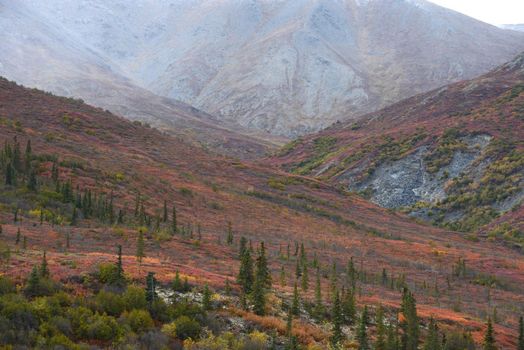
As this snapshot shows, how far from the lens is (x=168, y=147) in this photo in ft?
217

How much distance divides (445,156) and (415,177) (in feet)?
15.6

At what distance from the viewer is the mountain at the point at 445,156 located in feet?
190

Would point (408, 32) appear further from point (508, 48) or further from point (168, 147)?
point (168, 147)

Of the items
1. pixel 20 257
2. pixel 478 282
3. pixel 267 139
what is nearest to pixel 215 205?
pixel 478 282

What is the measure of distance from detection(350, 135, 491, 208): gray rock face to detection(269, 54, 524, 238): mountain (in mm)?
119

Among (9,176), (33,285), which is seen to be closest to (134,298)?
(33,285)

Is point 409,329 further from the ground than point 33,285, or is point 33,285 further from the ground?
point 33,285

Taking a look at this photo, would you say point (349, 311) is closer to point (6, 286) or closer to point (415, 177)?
point (6, 286)

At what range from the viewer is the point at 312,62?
164 meters

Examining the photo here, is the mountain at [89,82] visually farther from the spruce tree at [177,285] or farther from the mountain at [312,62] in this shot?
the spruce tree at [177,285]

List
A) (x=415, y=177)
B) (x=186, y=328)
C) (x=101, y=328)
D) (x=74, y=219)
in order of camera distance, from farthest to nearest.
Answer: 1. (x=415, y=177)
2. (x=74, y=219)
3. (x=186, y=328)
4. (x=101, y=328)

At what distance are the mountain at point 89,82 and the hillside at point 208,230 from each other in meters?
47.4

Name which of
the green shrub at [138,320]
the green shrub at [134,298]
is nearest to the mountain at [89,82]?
the green shrub at [134,298]

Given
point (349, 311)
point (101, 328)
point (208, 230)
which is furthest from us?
point (208, 230)
